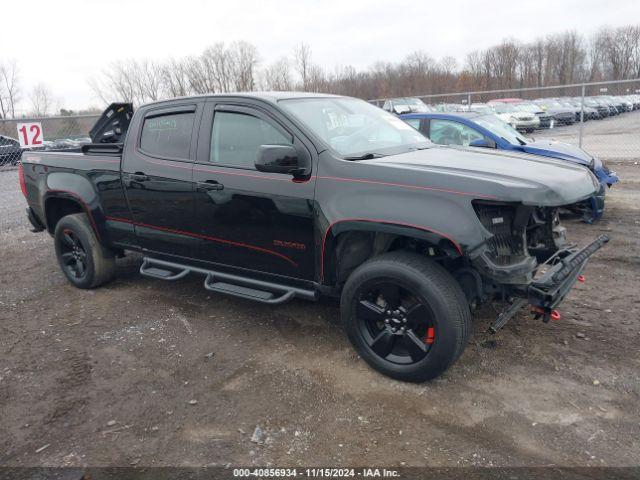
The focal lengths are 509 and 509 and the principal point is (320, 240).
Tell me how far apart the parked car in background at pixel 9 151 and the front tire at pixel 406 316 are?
1591cm

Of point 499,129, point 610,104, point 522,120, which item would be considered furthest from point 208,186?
point 610,104

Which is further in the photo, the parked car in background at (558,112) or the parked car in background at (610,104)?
the parked car in background at (610,104)

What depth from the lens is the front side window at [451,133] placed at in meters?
7.98

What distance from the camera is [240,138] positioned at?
13.3 ft

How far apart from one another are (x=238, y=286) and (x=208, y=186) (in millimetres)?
853

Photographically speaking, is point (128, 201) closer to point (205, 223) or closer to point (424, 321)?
point (205, 223)

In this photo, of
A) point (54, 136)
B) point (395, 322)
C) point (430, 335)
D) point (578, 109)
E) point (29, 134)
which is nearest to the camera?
point (430, 335)

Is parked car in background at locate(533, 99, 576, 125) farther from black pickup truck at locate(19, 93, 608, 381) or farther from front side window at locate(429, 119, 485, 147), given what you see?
black pickup truck at locate(19, 93, 608, 381)

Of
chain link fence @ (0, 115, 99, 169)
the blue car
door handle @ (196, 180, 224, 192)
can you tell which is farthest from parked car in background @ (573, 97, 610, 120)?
door handle @ (196, 180, 224, 192)

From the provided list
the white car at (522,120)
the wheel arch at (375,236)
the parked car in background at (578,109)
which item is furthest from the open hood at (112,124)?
the parked car in background at (578,109)

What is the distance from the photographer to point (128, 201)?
4758mm

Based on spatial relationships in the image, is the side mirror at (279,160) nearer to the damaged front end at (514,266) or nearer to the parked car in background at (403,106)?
the damaged front end at (514,266)

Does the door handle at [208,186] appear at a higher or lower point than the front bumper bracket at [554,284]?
higher

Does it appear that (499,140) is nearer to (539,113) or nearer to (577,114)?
(577,114)
